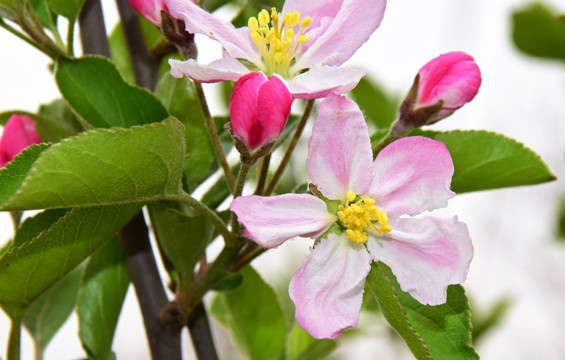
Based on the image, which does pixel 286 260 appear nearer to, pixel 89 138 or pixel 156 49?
pixel 156 49

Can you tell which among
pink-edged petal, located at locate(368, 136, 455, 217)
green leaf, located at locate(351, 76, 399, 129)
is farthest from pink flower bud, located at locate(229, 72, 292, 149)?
green leaf, located at locate(351, 76, 399, 129)

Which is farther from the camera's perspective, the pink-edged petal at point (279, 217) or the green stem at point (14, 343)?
the green stem at point (14, 343)

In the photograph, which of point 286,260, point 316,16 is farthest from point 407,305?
point 286,260

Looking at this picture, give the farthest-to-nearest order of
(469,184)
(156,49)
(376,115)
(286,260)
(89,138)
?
(286,260) → (376,115) → (156,49) → (469,184) → (89,138)

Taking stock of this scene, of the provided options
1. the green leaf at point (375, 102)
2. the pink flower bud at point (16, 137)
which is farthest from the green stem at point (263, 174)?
the green leaf at point (375, 102)

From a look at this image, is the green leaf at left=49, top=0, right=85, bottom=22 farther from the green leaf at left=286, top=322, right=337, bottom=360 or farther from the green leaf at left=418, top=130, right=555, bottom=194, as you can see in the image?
the green leaf at left=286, top=322, right=337, bottom=360

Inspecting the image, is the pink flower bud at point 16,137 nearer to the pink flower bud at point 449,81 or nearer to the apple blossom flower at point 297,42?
the apple blossom flower at point 297,42
